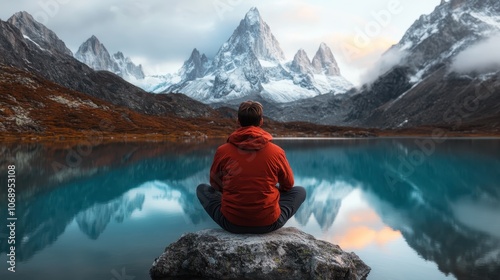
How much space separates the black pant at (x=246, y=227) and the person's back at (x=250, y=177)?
0.03m

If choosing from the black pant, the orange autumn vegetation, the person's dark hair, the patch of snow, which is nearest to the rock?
the black pant

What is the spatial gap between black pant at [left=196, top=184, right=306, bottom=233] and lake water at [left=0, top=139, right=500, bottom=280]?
10.4 feet

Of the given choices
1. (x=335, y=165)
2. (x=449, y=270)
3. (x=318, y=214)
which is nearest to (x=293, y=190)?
(x=449, y=270)

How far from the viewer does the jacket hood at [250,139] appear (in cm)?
998

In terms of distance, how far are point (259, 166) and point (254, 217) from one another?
1433mm

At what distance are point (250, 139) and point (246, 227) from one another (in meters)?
2.51

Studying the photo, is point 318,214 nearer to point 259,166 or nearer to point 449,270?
point 449,270

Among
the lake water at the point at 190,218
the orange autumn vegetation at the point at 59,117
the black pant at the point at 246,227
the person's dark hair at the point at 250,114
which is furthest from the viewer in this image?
the orange autumn vegetation at the point at 59,117

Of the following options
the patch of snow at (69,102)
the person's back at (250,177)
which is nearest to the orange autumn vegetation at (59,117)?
the patch of snow at (69,102)

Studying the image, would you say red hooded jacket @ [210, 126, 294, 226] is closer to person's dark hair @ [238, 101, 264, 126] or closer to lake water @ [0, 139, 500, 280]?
person's dark hair @ [238, 101, 264, 126]

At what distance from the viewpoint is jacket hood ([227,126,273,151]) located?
998 cm

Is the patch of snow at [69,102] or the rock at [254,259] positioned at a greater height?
the patch of snow at [69,102]

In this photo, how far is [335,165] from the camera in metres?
61.2

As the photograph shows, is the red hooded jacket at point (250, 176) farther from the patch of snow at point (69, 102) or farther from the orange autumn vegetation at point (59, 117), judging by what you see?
the patch of snow at point (69, 102)
